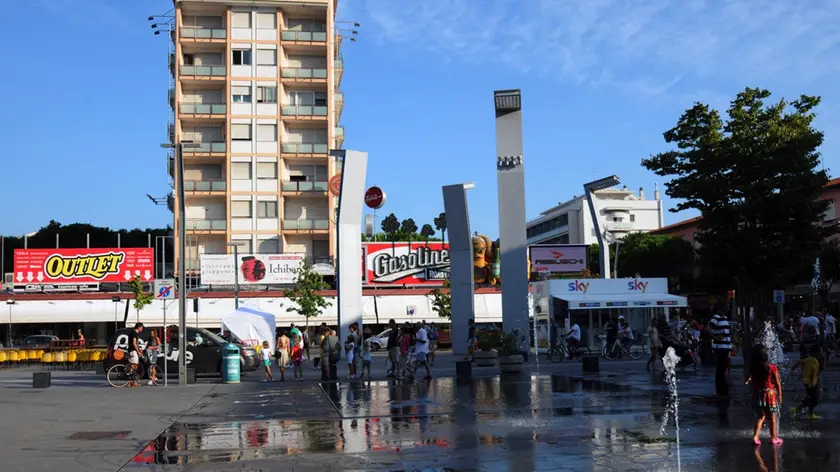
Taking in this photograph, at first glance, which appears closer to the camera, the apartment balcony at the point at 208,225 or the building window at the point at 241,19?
the apartment balcony at the point at 208,225

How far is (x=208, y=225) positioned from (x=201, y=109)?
8290 millimetres

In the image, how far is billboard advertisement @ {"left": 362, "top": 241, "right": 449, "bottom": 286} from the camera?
65250 mm

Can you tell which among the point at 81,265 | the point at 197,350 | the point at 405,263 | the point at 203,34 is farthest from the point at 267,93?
the point at 197,350

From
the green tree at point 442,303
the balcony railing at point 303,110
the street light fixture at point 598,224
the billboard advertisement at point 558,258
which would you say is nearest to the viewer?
the street light fixture at point 598,224

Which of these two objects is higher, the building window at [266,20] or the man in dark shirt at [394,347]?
the building window at [266,20]

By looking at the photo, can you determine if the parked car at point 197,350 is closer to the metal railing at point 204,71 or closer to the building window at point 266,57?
the metal railing at point 204,71

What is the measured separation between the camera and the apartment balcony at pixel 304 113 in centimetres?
6316

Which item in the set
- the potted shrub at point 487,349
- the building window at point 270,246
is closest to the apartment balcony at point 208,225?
the building window at point 270,246

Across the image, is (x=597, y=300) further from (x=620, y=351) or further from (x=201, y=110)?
(x=201, y=110)

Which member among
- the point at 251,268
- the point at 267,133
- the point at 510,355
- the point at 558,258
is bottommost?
the point at 510,355

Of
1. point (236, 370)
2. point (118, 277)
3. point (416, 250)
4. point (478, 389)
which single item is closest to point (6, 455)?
point (478, 389)

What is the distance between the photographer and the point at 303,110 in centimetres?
6347

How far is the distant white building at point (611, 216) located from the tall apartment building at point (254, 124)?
7145 centimetres

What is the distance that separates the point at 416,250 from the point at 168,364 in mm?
38589
